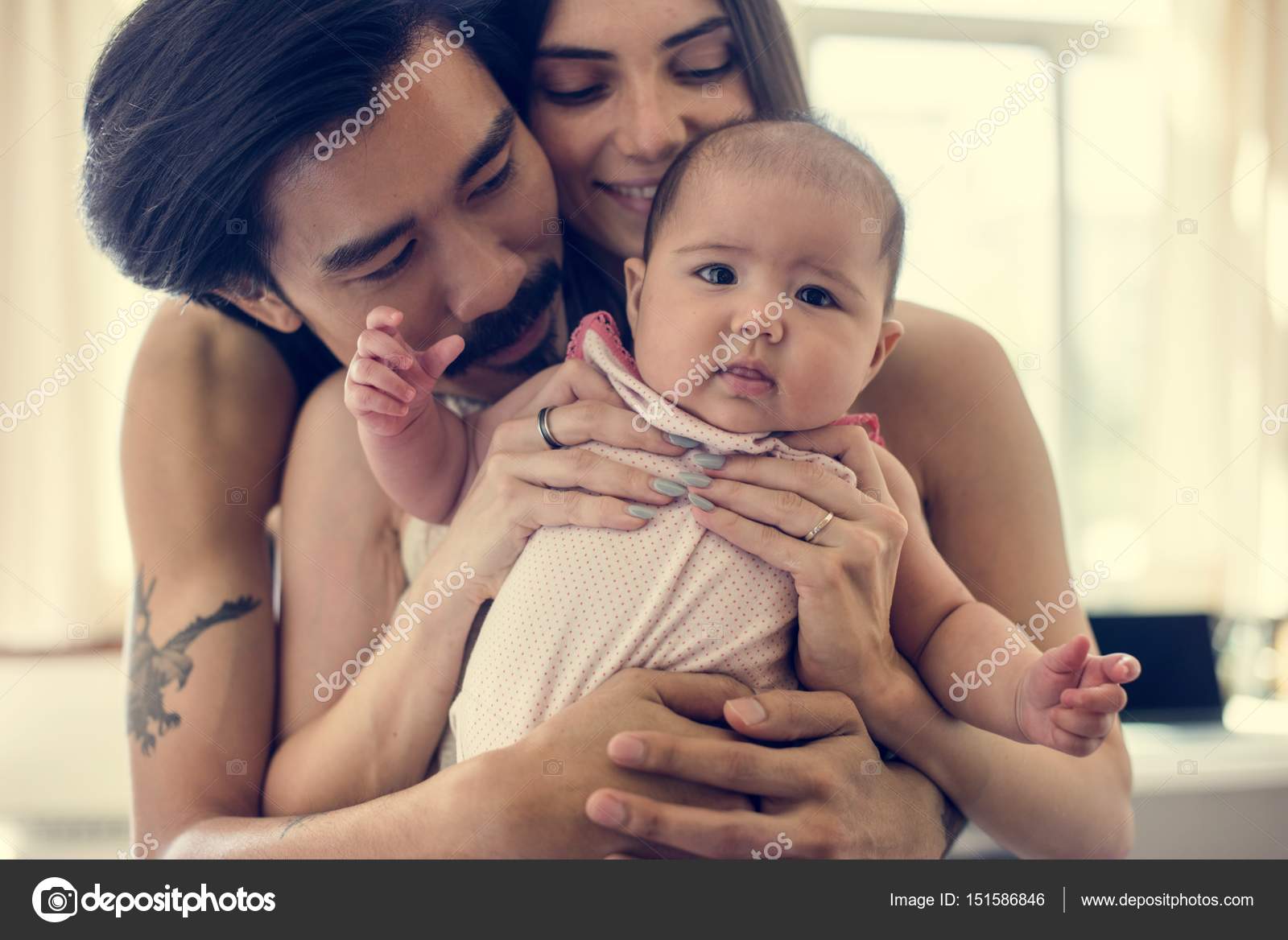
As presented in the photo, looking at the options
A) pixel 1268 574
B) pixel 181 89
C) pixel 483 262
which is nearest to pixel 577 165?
pixel 483 262

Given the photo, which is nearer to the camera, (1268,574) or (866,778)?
(866,778)

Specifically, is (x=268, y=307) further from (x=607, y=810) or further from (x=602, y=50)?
(x=607, y=810)

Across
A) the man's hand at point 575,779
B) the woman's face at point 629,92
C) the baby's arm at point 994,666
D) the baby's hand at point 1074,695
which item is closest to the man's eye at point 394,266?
the woman's face at point 629,92

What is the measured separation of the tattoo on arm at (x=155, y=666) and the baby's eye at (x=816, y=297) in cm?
63

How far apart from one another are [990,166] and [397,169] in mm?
1096

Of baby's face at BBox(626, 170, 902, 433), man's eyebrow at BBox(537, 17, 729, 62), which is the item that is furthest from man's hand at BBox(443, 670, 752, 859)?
man's eyebrow at BBox(537, 17, 729, 62)

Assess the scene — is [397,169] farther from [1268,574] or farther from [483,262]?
[1268,574]

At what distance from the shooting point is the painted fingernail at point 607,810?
650 millimetres

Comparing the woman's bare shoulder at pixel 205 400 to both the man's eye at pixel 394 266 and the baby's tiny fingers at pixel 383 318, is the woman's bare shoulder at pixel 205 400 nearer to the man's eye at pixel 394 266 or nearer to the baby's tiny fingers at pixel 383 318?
the man's eye at pixel 394 266

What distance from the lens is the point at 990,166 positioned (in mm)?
1478

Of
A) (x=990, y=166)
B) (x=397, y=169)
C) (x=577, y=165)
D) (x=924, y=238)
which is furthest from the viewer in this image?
(x=990, y=166)

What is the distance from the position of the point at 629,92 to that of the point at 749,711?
24.7 inches

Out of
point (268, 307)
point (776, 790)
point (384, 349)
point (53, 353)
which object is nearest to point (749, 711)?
point (776, 790)
